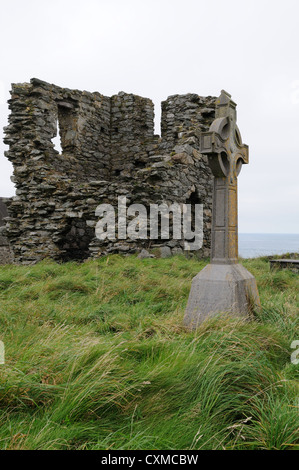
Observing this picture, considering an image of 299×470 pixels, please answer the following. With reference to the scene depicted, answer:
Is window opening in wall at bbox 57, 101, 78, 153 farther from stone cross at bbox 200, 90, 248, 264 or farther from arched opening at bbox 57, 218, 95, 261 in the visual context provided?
stone cross at bbox 200, 90, 248, 264

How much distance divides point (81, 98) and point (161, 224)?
5.58 meters

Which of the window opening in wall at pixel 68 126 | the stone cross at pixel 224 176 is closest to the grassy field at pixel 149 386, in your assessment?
the stone cross at pixel 224 176

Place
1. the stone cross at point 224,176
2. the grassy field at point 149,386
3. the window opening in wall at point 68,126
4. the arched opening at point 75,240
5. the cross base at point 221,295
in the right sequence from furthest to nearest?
the window opening in wall at point 68,126, the arched opening at point 75,240, the stone cross at point 224,176, the cross base at point 221,295, the grassy field at point 149,386

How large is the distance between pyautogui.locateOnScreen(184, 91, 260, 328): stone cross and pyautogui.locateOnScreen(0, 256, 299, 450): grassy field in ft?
1.08

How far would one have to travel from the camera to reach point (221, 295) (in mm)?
4020

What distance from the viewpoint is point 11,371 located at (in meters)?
2.32

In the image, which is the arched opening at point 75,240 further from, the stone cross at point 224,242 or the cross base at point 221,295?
the cross base at point 221,295

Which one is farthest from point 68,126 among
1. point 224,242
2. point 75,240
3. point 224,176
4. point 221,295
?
point 221,295

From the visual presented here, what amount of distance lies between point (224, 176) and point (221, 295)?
1.40m

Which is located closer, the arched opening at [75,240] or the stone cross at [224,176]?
the stone cross at [224,176]

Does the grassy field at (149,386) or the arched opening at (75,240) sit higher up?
the arched opening at (75,240)

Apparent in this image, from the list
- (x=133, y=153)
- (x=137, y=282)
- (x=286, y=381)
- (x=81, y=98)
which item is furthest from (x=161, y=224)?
(x=286, y=381)

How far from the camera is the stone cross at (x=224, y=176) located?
4.28 metres
